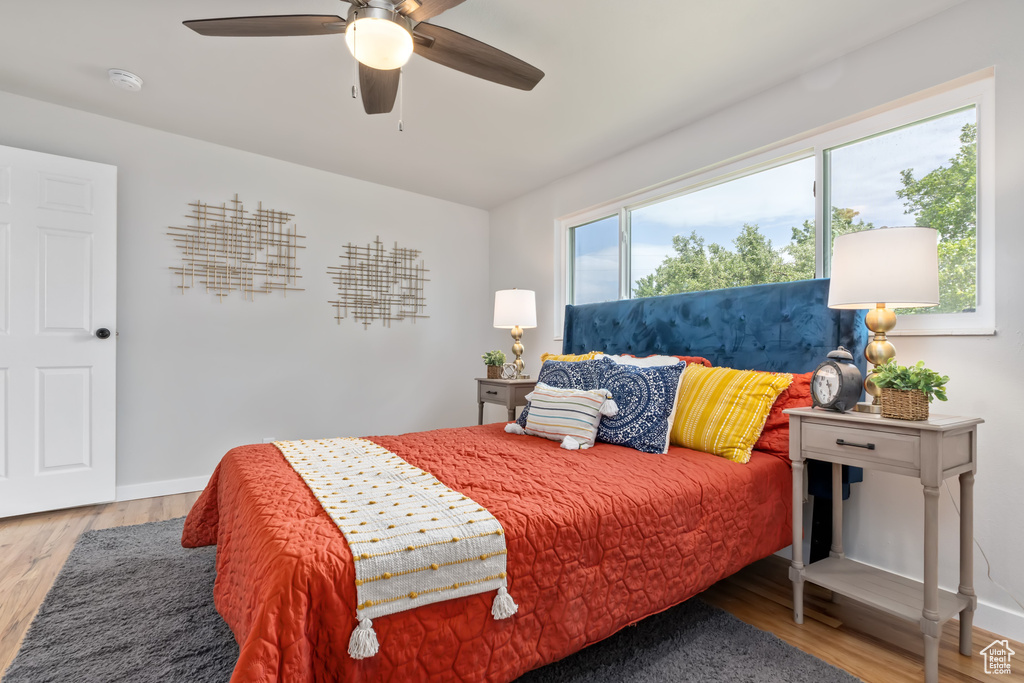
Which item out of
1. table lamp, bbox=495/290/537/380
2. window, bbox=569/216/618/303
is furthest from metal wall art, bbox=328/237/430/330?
window, bbox=569/216/618/303

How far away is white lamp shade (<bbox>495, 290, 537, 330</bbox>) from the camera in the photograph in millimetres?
3734

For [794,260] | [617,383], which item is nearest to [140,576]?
[617,383]

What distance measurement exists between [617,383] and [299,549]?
5.30 feet

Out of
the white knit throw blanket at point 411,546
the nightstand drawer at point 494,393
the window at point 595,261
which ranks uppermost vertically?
the window at point 595,261

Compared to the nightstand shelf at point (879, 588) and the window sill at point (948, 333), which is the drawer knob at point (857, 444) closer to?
the nightstand shelf at point (879, 588)

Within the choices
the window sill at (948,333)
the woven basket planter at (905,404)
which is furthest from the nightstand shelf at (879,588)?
the window sill at (948,333)

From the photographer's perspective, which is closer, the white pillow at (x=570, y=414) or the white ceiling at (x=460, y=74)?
the white ceiling at (x=460, y=74)

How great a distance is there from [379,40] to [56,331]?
271 cm

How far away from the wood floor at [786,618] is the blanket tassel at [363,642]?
1.37 meters

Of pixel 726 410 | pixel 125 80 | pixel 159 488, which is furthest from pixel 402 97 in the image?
pixel 159 488

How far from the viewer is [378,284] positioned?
4.19 meters

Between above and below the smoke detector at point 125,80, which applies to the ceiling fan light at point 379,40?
below

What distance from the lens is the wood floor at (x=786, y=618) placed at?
1.58m

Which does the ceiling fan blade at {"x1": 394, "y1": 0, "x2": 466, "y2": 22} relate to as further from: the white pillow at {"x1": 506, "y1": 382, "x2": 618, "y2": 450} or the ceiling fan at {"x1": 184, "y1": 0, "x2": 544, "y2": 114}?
the white pillow at {"x1": 506, "y1": 382, "x2": 618, "y2": 450}
